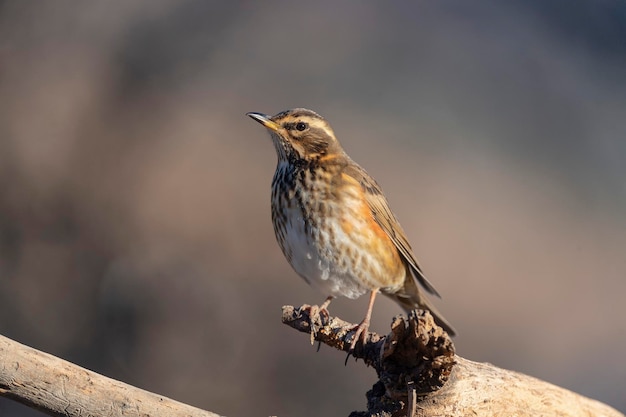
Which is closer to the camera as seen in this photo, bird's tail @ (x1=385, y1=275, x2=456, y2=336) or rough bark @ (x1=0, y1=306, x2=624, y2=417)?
rough bark @ (x1=0, y1=306, x2=624, y2=417)

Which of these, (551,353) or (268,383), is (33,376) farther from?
(551,353)

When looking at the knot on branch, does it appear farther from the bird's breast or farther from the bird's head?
the bird's head

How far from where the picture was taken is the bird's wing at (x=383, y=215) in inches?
221

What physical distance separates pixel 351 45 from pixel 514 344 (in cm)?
607

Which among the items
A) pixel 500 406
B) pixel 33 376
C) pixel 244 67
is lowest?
pixel 33 376

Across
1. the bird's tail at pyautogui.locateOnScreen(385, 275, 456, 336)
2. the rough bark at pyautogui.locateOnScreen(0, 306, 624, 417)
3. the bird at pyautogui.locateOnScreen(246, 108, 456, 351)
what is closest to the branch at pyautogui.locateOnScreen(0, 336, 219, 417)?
the rough bark at pyautogui.locateOnScreen(0, 306, 624, 417)

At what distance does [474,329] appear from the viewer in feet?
30.2

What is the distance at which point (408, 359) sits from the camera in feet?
13.4

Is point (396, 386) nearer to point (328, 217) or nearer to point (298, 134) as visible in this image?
point (328, 217)

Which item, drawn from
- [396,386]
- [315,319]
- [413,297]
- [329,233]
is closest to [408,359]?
[396,386]

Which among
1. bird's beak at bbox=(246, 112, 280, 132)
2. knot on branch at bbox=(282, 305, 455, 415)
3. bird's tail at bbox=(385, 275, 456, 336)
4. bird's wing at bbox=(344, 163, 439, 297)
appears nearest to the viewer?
knot on branch at bbox=(282, 305, 455, 415)

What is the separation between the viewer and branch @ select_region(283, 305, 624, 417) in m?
3.96

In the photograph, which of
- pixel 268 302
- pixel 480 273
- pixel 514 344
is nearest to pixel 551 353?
pixel 514 344

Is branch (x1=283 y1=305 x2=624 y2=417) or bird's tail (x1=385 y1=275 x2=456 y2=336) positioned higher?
bird's tail (x1=385 y1=275 x2=456 y2=336)
